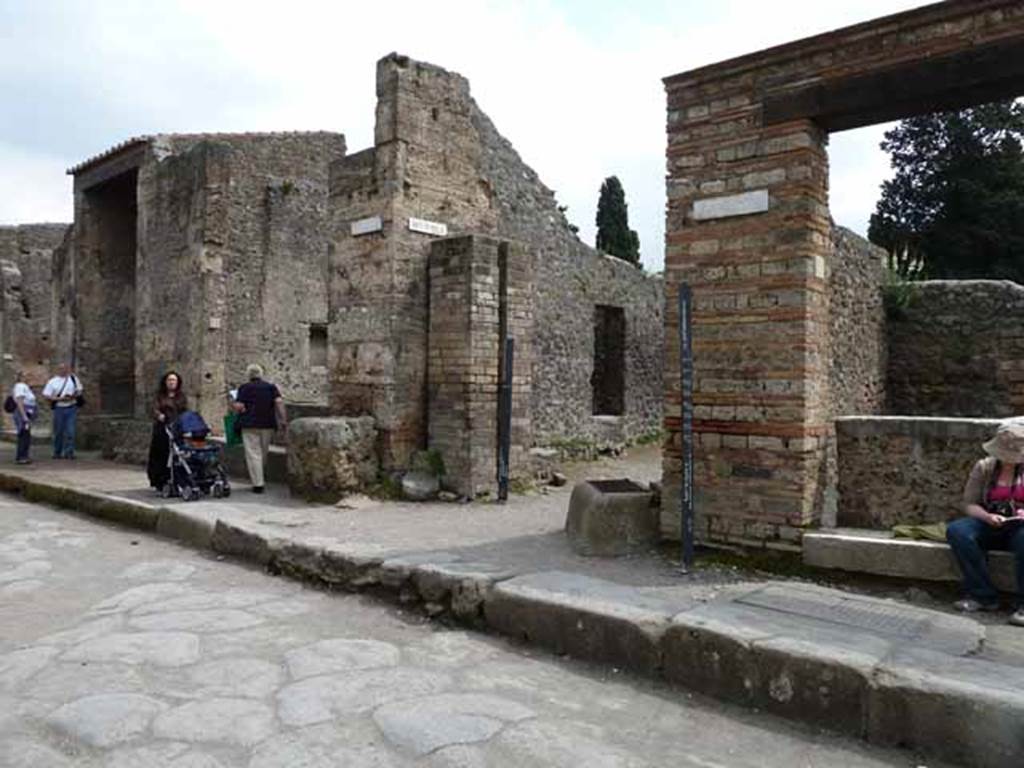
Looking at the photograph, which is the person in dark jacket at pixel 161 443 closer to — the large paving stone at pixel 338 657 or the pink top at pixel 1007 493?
the large paving stone at pixel 338 657

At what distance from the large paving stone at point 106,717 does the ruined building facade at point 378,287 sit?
5.24 meters

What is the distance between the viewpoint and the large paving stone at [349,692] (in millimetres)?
3293

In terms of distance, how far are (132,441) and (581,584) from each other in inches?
388

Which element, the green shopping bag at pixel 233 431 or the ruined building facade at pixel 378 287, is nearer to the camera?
the ruined building facade at pixel 378 287

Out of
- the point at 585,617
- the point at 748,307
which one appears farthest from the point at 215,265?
the point at 585,617

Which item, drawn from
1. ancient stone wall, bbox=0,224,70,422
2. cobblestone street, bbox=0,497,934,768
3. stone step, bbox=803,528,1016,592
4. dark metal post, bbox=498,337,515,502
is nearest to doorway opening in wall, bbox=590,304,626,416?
dark metal post, bbox=498,337,515,502

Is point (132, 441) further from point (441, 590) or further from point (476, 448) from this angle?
point (441, 590)

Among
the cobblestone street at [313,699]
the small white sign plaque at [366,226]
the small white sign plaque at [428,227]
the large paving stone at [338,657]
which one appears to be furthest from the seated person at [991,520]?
the small white sign plaque at [366,226]

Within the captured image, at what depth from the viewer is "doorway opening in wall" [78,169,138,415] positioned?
15.7 m

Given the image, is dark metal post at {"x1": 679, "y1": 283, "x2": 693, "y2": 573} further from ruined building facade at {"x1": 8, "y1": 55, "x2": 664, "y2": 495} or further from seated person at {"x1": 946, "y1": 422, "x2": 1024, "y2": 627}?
ruined building facade at {"x1": 8, "y1": 55, "x2": 664, "y2": 495}

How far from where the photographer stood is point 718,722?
335 cm

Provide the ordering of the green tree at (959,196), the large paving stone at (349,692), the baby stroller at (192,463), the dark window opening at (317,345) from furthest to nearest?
the green tree at (959,196) < the dark window opening at (317,345) < the baby stroller at (192,463) < the large paving stone at (349,692)

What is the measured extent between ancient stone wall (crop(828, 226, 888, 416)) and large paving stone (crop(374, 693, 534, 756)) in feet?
25.3

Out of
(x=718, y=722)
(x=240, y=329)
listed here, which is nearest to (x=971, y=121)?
(x=240, y=329)
